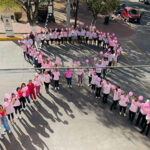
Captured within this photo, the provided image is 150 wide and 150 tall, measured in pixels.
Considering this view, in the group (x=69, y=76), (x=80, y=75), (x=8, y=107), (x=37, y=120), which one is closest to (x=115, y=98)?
(x=80, y=75)

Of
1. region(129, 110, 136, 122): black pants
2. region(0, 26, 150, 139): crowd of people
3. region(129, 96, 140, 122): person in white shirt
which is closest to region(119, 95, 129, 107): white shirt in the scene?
region(0, 26, 150, 139): crowd of people

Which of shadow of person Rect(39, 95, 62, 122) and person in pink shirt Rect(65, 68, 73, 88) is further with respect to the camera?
person in pink shirt Rect(65, 68, 73, 88)

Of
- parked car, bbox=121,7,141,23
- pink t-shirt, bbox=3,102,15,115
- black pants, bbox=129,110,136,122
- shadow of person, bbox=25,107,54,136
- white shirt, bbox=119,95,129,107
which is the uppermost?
parked car, bbox=121,7,141,23

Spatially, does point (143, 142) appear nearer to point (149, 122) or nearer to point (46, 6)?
point (149, 122)

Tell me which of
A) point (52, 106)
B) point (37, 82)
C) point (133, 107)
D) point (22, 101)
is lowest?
point (52, 106)

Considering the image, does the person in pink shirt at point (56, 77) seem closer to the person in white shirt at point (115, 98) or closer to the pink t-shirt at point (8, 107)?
the pink t-shirt at point (8, 107)

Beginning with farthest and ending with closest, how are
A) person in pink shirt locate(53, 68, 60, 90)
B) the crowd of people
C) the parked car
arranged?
the parked car → person in pink shirt locate(53, 68, 60, 90) → the crowd of people

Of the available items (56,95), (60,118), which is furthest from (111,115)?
(56,95)

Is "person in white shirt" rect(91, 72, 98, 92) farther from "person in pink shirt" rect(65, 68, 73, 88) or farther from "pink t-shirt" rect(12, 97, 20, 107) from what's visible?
"pink t-shirt" rect(12, 97, 20, 107)

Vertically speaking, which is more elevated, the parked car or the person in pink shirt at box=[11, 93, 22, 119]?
the parked car

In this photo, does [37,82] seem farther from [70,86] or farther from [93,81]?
[93,81]

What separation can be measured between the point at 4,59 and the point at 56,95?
6043 mm

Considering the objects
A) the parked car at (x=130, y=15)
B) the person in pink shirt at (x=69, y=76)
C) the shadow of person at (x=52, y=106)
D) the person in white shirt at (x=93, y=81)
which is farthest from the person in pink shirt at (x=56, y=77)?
the parked car at (x=130, y=15)

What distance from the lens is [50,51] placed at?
1496 centimetres
